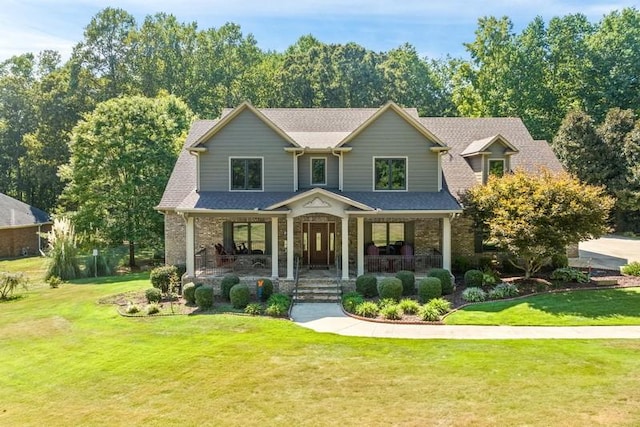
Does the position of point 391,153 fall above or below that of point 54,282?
above

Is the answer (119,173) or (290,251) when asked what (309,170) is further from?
(119,173)

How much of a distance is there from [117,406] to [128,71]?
47.8m

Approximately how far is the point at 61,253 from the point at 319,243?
567 inches

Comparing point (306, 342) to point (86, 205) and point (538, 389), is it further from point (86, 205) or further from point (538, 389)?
point (86, 205)

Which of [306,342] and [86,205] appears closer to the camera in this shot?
[306,342]

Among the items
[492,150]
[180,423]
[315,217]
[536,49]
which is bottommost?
[180,423]

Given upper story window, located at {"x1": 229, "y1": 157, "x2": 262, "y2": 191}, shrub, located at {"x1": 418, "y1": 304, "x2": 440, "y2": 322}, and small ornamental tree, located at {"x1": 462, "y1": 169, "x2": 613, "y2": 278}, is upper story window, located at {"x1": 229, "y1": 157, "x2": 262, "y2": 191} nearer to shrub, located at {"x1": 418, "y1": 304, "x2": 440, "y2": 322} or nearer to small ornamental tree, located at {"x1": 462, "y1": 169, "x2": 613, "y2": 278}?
shrub, located at {"x1": 418, "y1": 304, "x2": 440, "y2": 322}

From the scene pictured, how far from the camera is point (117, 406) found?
371 inches

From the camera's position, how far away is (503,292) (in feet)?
59.5

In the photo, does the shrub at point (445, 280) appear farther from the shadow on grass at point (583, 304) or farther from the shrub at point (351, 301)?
the shrub at point (351, 301)

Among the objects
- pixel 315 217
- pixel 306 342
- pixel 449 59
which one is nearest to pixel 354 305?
pixel 306 342

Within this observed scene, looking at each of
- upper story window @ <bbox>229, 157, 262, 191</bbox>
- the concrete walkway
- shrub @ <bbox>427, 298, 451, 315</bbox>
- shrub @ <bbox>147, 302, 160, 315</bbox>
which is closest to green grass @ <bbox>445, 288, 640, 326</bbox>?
shrub @ <bbox>427, 298, 451, 315</bbox>

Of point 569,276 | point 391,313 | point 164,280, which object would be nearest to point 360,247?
point 391,313

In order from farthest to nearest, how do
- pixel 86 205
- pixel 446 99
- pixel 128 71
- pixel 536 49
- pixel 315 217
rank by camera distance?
pixel 446 99 → pixel 128 71 → pixel 536 49 → pixel 86 205 → pixel 315 217
